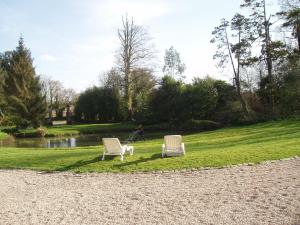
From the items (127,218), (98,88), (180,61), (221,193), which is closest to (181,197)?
(221,193)

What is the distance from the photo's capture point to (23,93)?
44.7 meters

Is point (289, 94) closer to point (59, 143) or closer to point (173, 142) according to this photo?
point (59, 143)

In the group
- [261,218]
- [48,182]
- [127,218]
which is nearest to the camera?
[261,218]

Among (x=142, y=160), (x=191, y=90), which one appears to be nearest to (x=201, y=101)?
(x=191, y=90)

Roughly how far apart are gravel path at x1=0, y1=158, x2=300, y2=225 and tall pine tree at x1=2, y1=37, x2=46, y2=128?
33772mm

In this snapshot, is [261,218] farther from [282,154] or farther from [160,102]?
[160,102]

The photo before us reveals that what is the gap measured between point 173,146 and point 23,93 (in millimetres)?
35789

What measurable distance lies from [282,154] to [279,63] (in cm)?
2658

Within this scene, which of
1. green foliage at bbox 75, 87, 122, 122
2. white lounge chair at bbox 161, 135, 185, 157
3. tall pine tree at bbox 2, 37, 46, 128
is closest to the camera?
white lounge chair at bbox 161, 135, 185, 157

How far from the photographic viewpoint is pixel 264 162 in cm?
1108

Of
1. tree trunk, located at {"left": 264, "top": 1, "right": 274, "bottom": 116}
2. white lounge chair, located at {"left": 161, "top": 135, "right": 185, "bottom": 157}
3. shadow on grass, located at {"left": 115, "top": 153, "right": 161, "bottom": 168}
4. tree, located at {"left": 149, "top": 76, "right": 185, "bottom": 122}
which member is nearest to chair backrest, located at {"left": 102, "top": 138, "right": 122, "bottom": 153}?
shadow on grass, located at {"left": 115, "top": 153, "right": 161, "bottom": 168}

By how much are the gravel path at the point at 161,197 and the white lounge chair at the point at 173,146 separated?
2.49 metres

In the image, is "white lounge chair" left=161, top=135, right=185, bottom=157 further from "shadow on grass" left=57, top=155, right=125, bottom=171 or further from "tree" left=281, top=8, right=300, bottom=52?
"tree" left=281, top=8, right=300, bottom=52

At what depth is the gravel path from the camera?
623 cm
